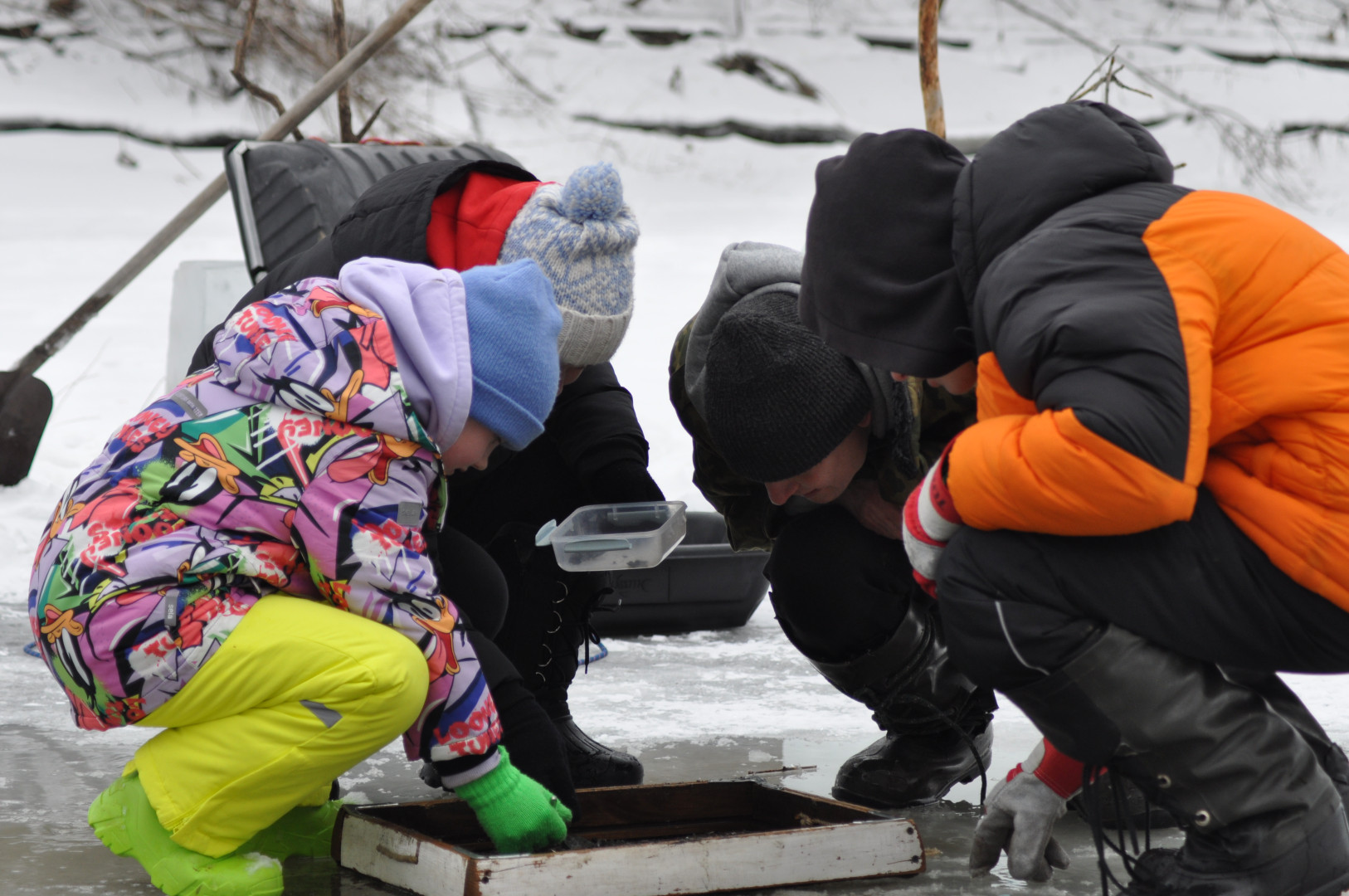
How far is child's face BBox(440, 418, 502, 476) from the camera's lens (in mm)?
1585

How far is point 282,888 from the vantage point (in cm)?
149

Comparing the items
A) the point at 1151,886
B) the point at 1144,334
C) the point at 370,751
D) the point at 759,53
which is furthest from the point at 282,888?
the point at 759,53

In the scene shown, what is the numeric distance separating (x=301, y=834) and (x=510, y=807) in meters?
0.33

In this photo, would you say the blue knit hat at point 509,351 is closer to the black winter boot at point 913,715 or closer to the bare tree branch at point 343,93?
the black winter boot at point 913,715

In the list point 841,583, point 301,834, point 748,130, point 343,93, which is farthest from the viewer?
point 748,130

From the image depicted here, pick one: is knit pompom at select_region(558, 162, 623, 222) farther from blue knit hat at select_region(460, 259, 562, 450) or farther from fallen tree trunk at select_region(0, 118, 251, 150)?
fallen tree trunk at select_region(0, 118, 251, 150)

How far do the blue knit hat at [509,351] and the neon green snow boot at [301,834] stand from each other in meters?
0.50

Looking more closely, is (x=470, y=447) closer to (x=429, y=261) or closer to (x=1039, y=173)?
(x=429, y=261)

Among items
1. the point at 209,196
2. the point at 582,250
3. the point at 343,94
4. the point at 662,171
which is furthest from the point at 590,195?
the point at 662,171

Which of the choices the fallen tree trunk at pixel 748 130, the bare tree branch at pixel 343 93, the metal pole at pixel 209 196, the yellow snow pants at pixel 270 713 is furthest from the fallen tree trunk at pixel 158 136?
the yellow snow pants at pixel 270 713

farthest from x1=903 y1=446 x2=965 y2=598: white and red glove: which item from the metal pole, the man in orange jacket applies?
the metal pole

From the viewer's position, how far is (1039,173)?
4.40 feet

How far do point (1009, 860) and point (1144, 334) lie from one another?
0.59 metres

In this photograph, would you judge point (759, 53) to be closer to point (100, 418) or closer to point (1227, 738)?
point (100, 418)
